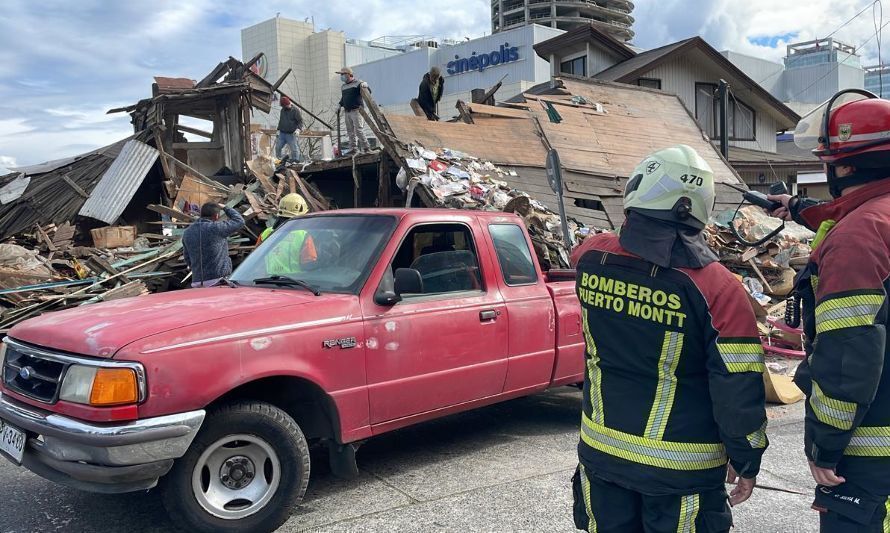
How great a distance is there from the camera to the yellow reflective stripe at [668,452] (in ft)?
7.40

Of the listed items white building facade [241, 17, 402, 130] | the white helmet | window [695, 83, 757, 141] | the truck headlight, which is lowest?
the truck headlight

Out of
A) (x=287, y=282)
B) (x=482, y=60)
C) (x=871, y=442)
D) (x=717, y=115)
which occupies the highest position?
(x=482, y=60)

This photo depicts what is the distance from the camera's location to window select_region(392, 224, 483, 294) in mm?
4781

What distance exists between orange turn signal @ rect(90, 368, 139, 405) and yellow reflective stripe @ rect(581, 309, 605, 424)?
7.10 feet

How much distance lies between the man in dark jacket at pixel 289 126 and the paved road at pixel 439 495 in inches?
404

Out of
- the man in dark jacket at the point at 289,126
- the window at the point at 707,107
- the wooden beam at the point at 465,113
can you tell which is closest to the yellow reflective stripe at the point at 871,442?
the wooden beam at the point at 465,113

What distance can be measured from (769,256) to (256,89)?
11.7 meters

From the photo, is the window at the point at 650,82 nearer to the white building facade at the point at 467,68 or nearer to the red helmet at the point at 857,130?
the red helmet at the point at 857,130

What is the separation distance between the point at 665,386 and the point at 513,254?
3.11 meters

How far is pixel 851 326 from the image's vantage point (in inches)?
81.4

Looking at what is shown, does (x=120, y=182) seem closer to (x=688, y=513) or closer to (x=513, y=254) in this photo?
(x=513, y=254)

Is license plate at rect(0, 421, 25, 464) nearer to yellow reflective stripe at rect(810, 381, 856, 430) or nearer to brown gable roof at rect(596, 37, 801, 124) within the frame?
yellow reflective stripe at rect(810, 381, 856, 430)

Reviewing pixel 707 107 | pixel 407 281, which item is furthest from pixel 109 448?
pixel 707 107

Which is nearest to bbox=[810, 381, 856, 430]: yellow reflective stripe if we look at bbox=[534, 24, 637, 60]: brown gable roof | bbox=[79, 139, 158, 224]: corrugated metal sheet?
bbox=[79, 139, 158, 224]: corrugated metal sheet
